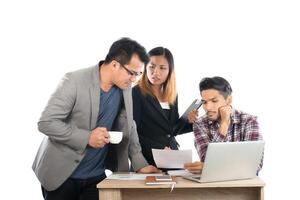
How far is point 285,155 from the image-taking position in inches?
147

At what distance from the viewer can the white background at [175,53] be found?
3.68 metres

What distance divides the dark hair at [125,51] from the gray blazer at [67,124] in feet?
0.42

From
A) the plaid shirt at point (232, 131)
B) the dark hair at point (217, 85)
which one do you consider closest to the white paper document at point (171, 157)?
the plaid shirt at point (232, 131)

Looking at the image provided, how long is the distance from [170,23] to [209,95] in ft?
4.13

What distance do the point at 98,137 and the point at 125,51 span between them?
0.47 m

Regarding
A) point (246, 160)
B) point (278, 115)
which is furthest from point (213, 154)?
point (278, 115)

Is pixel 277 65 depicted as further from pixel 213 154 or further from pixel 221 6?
pixel 213 154

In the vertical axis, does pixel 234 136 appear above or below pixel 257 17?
below

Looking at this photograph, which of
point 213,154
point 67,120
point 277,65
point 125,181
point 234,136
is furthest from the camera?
point 277,65

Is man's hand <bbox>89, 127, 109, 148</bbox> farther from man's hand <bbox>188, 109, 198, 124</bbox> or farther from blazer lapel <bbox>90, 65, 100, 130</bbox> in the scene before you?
man's hand <bbox>188, 109, 198, 124</bbox>

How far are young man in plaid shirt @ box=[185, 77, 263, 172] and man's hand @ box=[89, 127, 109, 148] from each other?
0.59 metres

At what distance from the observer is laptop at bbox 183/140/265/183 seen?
83.2 inches

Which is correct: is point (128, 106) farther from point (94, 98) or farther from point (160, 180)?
point (160, 180)

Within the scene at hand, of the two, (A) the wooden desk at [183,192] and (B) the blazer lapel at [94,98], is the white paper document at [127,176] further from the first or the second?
(B) the blazer lapel at [94,98]
